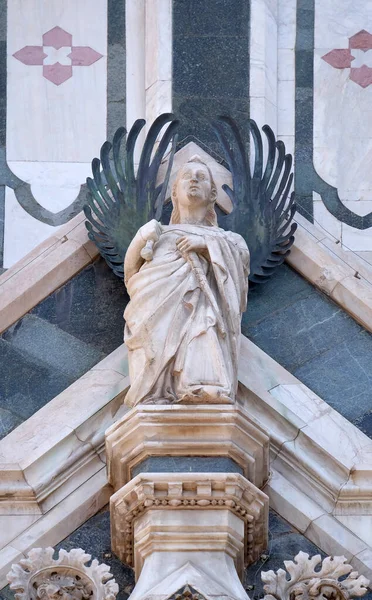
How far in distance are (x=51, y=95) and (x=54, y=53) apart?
1.00ft

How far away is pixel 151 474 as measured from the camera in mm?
13820

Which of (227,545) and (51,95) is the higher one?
(51,95)

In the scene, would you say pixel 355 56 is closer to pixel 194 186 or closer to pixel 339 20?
pixel 339 20

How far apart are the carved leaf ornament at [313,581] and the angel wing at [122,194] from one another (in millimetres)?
2341

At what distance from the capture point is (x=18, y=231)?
52.2 feet

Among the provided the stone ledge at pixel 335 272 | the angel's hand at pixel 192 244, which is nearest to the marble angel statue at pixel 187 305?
the angel's hand at pixel 192 244

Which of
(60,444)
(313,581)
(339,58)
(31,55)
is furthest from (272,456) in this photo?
(31,55)

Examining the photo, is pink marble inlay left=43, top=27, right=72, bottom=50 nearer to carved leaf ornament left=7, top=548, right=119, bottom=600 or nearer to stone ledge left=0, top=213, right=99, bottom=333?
stone ledge left=0, top=213, right=99, bottom=333

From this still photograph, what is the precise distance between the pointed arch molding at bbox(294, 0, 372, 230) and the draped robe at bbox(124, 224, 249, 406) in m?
1.49

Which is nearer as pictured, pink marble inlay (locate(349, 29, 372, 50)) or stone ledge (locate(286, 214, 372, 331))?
stone ledge (locate(286, 214, 372, 331))

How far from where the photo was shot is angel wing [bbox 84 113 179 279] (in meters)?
15.3

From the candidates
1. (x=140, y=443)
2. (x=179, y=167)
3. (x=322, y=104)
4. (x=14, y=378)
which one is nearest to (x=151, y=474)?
(x=140, y=443)

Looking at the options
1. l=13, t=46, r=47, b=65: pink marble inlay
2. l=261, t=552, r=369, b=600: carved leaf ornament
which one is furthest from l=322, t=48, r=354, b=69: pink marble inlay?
l=261, t=552, r=369, b=600: carved leaf ornament

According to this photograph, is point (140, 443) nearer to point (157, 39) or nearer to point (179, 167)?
point (179, 167)
